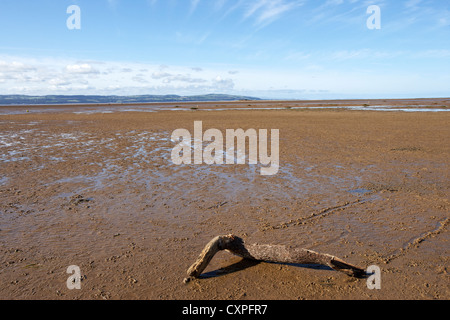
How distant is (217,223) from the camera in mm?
6797

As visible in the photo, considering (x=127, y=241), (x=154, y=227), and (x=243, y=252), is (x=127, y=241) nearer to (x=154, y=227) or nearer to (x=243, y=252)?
(x=154, y=227)

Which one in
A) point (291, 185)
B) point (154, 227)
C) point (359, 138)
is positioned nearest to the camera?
point (154, 227)

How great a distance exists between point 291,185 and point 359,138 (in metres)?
10.7

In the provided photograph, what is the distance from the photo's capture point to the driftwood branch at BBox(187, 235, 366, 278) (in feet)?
15.3

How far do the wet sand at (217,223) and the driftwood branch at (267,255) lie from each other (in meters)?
0.17

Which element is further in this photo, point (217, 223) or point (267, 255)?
point (217, 223)

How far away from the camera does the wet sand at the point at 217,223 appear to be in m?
4.62

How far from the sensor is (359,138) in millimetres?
18328

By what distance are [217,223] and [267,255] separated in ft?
6.36

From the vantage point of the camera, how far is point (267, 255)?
505cm

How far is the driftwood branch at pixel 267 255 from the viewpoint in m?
4.67
